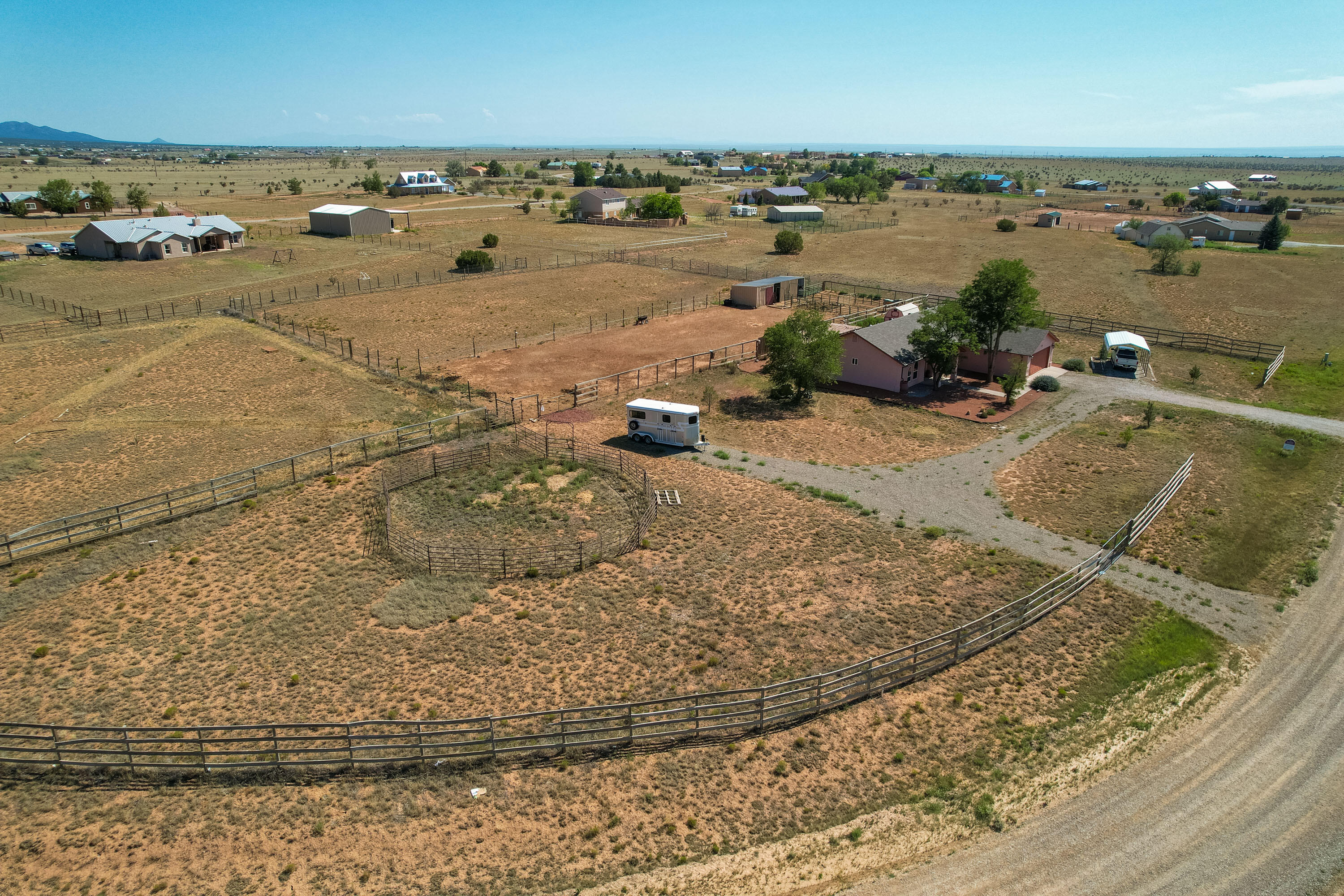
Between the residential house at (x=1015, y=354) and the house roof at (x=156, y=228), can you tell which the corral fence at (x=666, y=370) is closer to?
the residential house at (x=1015, y=354)

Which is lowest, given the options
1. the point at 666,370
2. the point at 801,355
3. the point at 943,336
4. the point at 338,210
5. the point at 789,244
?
the point at 666,370

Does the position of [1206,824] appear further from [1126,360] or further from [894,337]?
[1126,360]

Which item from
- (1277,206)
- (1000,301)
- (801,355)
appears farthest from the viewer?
(1277,206)

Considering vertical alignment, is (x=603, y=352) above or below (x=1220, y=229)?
below

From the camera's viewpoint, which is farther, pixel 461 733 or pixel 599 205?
pixel 599 205

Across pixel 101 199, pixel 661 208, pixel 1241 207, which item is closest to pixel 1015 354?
pixel 661 208

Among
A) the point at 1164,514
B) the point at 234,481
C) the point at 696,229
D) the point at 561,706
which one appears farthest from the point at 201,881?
the point at 696,229

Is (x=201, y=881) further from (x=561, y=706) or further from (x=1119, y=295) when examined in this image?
(x=1119, y=295)
